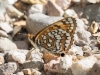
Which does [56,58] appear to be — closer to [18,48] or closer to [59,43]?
[59,43]

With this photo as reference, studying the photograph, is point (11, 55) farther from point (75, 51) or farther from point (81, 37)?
point (81, 37)

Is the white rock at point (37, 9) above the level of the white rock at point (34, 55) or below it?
above

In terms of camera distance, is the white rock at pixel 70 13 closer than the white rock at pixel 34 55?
No

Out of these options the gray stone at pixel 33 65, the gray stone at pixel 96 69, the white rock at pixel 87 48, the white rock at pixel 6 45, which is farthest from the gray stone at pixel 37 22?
the gray stone at pixel 96 69

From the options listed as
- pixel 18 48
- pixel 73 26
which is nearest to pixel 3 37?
pixel 18 48

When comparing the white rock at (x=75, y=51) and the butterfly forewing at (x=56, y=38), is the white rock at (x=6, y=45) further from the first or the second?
the white rock at (x=75, y=51)

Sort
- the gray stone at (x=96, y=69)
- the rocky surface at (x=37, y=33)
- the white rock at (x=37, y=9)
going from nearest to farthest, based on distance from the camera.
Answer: the gray stone at (x=96, y=69)
the rocky surface at (x=37, y=33)
the white rock at (x=37, y=9)

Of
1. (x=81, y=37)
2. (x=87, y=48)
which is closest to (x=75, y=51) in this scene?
(x=87, y=48)

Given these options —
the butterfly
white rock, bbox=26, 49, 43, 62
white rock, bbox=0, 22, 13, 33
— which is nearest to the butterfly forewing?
the butterfly

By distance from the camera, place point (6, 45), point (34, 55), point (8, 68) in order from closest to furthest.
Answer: point (8, 68) < point (34, 55) < point (6, 45)
